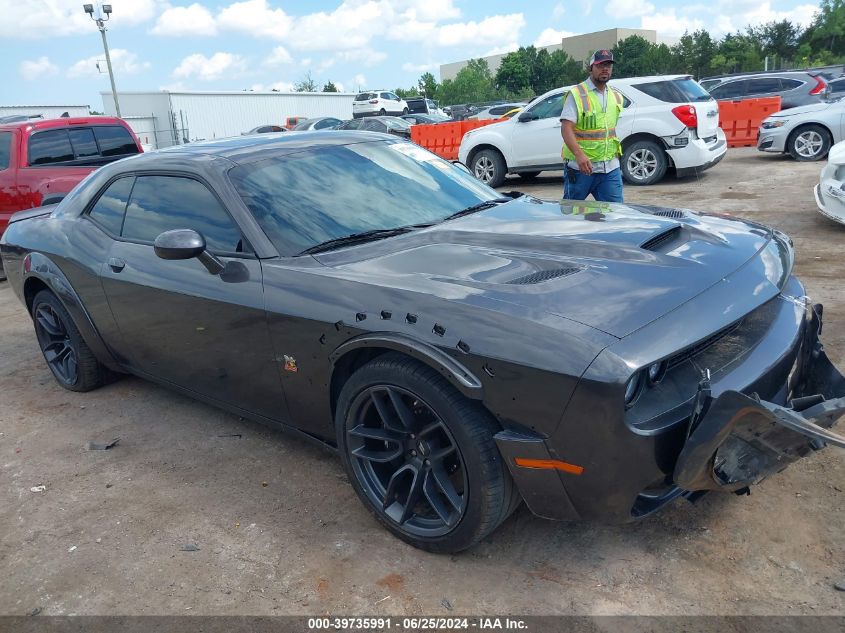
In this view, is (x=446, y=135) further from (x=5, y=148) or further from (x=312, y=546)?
(x=312, y=546)

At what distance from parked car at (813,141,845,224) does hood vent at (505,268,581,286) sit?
5632 mm

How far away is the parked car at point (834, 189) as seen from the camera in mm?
6949

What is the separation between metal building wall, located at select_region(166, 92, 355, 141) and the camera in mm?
37562

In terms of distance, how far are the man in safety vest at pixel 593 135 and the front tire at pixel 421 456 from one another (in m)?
3.78

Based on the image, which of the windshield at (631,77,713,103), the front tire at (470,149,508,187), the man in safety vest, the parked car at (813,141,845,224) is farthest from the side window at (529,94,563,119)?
the man in safety vest

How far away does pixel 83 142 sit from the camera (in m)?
8.73

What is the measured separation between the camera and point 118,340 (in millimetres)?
Result: 4086

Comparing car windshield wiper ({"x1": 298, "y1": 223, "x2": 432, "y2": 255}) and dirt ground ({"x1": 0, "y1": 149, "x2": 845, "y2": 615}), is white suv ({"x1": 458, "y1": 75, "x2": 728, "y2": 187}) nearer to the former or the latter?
dirt ground ({"x1": 0, "y1": 149, "x2": 845, "y2": 615})

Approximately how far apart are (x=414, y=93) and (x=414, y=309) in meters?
83.1

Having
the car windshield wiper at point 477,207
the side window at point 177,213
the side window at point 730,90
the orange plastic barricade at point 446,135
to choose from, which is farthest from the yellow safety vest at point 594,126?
the side window at point 730,90

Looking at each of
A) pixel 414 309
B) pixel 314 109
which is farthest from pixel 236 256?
pixel 314 109

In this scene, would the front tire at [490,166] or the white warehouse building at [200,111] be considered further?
the white warehouse building at [200,111]

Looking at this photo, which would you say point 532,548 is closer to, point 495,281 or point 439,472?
point 439,472

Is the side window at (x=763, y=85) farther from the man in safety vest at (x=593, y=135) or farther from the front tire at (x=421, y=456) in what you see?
the front tire at (x=421, y=456)
